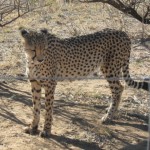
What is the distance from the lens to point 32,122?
520 centimetres

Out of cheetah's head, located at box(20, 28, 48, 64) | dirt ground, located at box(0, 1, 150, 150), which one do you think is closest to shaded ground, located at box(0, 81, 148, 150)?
dirt ground, located at box(0, 1, 150, 150)

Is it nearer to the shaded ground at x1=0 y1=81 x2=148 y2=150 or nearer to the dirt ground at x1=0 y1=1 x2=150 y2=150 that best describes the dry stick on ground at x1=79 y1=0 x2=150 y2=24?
the dirt ground at x1=0 y1=1 x2=150 y2=150

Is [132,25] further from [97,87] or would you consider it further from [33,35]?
[33,35]

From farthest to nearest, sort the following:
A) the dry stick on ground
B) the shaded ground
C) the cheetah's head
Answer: the dry stick on ground, the shaded ground, the cheetah's head

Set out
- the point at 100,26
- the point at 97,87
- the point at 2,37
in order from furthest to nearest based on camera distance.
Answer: the point at 100,26 → the point at 2,37 → the point at 97,87

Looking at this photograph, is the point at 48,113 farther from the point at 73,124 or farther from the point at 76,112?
the point at 76,112

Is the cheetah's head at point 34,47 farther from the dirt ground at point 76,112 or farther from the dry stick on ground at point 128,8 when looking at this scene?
the dry stick on ground at point 128,8

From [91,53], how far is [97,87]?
4.59 ft

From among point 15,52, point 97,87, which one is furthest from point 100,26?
point 97,87

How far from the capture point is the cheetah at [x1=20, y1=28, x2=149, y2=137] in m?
4.88

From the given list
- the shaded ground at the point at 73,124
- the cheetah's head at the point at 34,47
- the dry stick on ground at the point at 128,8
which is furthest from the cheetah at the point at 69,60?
the dry stick on ground at the point at 128,8

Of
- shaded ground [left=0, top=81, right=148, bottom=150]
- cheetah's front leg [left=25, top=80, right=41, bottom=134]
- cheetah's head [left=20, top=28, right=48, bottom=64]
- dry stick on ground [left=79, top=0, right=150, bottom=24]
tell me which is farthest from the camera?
dry stick on ground [left=79, top=0, right=150, bottom=24]

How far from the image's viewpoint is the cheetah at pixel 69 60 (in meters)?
4.88

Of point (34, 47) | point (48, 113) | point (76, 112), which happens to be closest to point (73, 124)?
point (76, 112)
